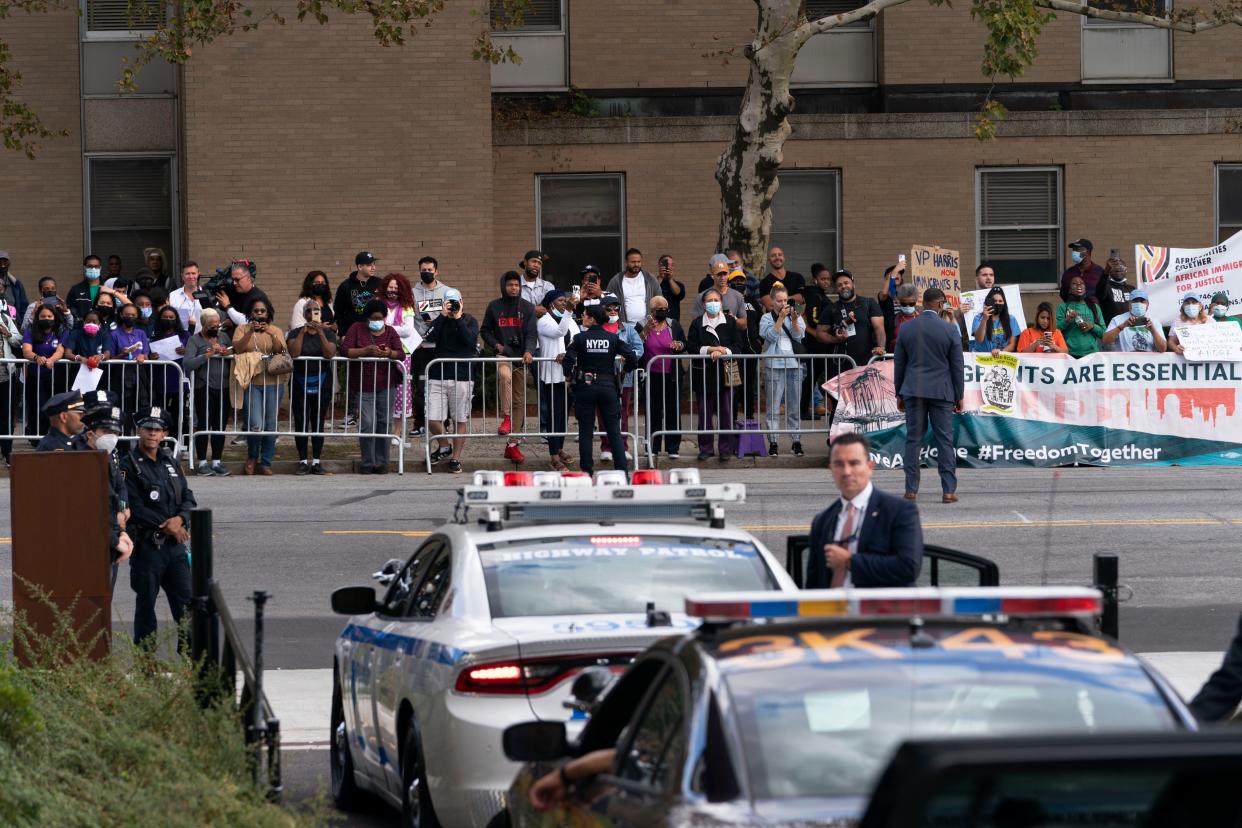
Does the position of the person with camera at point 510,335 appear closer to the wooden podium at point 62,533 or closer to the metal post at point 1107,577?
the wooden podium at point 62,533

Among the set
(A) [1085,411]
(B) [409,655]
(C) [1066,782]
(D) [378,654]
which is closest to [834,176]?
(A) [1085,411]

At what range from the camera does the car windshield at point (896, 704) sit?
468 centimetres

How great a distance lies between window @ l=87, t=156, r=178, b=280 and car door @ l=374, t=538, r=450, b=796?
21212 millimetres

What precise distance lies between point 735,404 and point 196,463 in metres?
5.82

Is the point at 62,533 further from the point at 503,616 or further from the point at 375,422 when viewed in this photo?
the point at 375,422

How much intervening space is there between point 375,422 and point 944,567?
11970 millimetres

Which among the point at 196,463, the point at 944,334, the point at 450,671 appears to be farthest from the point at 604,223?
the point at 450,671

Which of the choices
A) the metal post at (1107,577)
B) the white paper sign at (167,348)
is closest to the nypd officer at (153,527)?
the metal post at (1107,577)

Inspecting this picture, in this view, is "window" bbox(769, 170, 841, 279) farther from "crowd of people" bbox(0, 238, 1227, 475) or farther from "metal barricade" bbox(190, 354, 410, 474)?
"metal barricade" bbox(190, 354, 410, 474)

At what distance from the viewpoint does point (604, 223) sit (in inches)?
1138

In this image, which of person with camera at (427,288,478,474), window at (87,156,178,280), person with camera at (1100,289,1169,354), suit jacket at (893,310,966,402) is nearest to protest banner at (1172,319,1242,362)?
person with camera at (1100,289,1169,354)

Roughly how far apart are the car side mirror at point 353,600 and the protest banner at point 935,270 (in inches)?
587

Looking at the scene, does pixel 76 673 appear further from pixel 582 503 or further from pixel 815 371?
pixel 815 371

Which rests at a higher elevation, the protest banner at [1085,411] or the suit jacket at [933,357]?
the suit jacket at [933,357]
